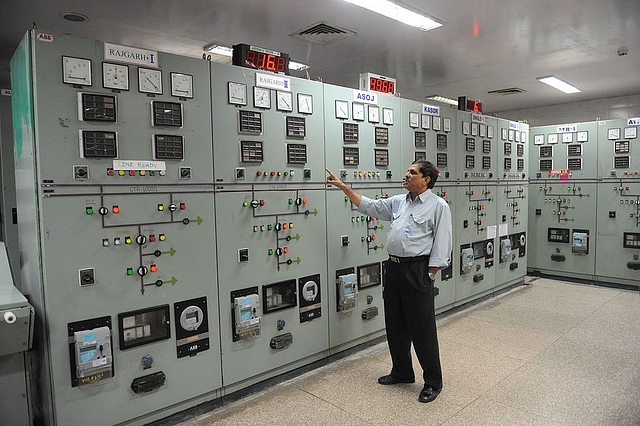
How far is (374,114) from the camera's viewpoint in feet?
13.3

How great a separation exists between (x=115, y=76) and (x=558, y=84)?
6753 millimetres

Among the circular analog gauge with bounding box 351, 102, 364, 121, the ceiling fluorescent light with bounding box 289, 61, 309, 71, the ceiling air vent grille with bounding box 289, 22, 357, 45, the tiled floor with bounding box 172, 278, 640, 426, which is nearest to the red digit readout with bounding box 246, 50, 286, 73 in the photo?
the circular analog gauge with bounding box 351, 102, 364, 121

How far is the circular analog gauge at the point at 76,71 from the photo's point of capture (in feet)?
7.71

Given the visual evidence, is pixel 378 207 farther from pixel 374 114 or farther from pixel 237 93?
pixel 237 93

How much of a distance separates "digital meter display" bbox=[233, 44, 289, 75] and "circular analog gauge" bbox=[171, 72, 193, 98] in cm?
52

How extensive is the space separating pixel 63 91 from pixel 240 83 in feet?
3.71

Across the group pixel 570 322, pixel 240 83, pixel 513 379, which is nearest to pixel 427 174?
pixel 240 83

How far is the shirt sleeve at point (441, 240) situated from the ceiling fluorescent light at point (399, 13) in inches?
69.2

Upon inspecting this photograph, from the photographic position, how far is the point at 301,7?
3.66 m

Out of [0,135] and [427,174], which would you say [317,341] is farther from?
[0,135]

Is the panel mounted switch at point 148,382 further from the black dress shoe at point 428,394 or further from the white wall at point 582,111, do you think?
the white wall at point 582,111

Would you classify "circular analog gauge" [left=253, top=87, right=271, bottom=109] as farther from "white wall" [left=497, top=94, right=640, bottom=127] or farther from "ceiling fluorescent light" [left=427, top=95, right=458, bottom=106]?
"white wall" [left=497, top=94, right=640, bottom=127]

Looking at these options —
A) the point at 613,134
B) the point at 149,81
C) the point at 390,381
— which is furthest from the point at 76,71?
the point at 613,134

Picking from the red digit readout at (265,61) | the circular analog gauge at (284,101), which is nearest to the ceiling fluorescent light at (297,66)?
the red digit readout at (265,61)
